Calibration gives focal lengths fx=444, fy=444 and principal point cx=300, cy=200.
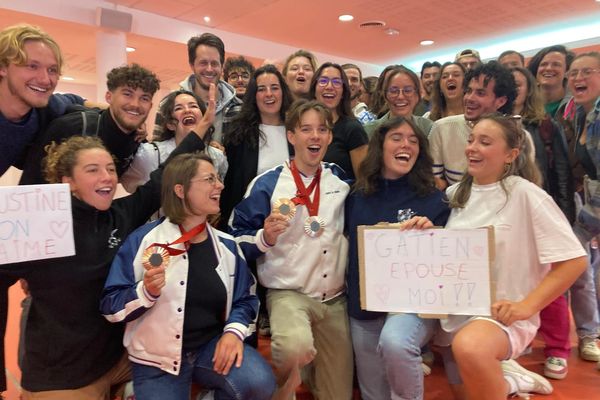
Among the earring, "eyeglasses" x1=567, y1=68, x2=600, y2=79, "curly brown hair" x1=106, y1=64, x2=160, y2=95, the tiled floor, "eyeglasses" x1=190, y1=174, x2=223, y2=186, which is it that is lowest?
the tiled floor

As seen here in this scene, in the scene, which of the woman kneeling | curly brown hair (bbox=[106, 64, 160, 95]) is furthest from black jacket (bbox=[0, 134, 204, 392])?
curly brown hair (bbox=[106, 64, 160, 95])

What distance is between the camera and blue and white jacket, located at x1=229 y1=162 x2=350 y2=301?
8.42ft

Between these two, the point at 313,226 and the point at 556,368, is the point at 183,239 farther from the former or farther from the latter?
the point at 556,368

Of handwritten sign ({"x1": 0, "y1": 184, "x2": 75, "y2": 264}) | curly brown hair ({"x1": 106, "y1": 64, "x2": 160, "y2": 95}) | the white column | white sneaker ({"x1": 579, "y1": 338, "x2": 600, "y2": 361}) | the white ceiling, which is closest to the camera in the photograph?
handwritten sign ({"x1": 0, "y1": 184, "x2": 75, "y2": 264})

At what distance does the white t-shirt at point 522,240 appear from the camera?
2182mm

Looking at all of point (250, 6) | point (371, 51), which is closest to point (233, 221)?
point (250, 6)

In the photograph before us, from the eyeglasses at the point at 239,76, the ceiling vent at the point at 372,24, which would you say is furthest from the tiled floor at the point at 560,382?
the ceiling vent at the point at 372,24

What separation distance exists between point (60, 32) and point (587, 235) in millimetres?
8359

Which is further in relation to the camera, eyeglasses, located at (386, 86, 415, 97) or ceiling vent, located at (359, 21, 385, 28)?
ceiling vent, located at (359, 21, 385, 28)

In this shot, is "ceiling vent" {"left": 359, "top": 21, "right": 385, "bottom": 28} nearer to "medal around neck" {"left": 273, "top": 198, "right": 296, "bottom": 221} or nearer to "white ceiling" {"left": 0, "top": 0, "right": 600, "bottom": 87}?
"white ceiling" {"left": 0, "top": 0, "right": 600, "bottom": 87}

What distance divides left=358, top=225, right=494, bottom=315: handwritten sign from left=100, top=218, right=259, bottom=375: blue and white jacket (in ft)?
2.29

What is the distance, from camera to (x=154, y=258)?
2008 mm

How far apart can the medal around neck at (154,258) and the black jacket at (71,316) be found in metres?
0.31

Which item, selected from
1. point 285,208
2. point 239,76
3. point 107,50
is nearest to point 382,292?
point 285,208
